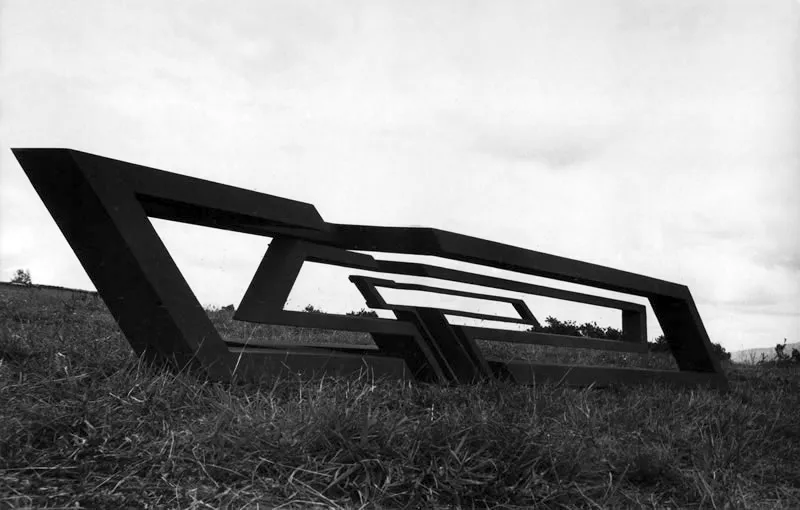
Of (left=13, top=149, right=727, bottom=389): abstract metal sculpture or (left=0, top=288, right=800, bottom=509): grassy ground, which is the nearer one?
(left=0, top=288, right=800, bottom=509): grassy ground

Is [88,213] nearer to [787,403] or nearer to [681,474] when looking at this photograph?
[681,474]

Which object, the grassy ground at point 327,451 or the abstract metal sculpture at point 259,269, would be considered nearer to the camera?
the grassy ground at point 327,451

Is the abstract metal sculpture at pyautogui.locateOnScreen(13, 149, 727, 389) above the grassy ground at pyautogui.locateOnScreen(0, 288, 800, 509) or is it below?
above

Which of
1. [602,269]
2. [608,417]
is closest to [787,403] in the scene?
[602,269]

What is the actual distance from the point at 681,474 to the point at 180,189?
96.4 inches

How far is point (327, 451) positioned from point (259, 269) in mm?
1319

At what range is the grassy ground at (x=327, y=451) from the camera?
7.52 feet

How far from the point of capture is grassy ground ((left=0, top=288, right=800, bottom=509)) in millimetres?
2293

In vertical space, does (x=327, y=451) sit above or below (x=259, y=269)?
below

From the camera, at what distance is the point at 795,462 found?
371 centimetres

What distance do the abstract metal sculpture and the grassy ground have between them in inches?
7.3

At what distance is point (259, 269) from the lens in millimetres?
3562

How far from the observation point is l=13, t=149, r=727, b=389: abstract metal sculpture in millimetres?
3158

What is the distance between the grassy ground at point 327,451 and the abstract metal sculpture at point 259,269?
0.19 m
